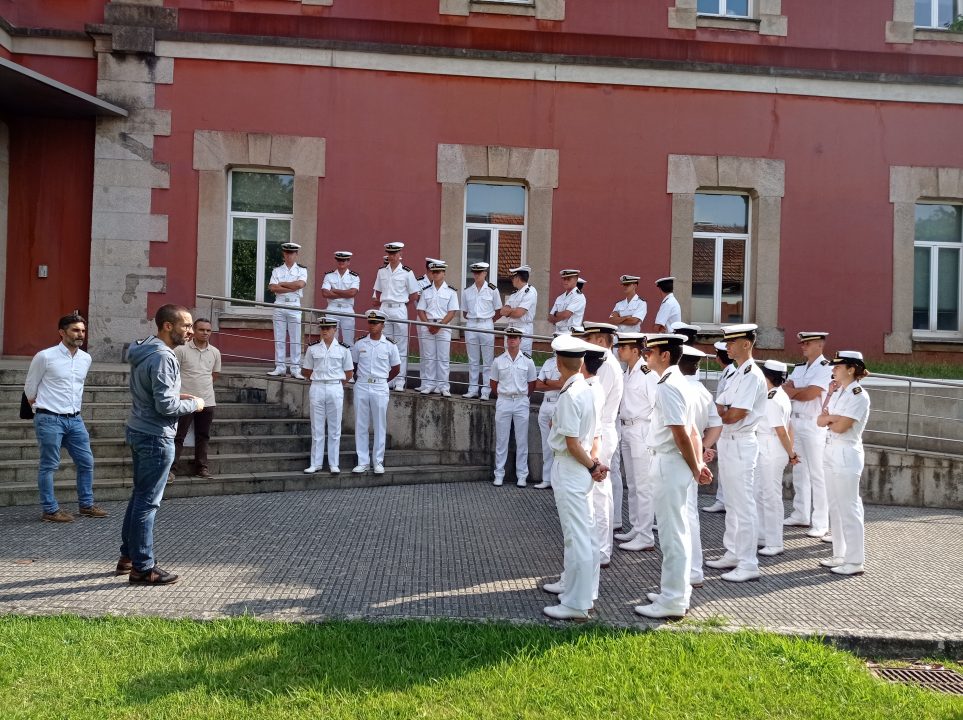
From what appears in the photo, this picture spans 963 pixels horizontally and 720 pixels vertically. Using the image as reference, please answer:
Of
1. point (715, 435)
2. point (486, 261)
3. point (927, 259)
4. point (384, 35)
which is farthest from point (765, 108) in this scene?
point (715, 435)

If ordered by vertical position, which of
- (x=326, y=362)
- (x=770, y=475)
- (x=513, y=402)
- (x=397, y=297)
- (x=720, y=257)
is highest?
(x=720, y=257)

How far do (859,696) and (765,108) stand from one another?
38.2 ft

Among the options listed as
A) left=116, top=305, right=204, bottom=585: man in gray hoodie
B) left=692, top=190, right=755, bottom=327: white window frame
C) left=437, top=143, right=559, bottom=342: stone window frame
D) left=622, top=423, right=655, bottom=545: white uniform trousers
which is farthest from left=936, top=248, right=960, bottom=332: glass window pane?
left=116, top=305, right=204, bottom=585: man in gray hoodie

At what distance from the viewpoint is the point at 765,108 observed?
14.1 m

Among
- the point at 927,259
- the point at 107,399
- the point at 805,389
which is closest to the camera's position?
the point at 805,389

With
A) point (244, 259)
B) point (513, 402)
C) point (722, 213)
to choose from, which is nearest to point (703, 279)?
point (722, 213)

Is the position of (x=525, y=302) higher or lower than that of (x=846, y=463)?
higher

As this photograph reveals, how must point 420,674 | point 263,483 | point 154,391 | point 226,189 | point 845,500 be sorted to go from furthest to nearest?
point 226,189, point 263,483, point 845,500, point 154,391, point 420,674

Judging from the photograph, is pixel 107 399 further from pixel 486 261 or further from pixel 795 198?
pixel 795 198

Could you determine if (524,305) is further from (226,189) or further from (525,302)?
(226,189)

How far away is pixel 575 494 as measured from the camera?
5641 millimetres

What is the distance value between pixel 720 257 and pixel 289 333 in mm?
7284

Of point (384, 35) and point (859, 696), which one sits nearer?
point (859, 696)

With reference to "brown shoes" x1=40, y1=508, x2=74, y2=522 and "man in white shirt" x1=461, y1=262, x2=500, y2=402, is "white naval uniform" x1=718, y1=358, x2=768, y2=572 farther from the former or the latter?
"brown shoes" x1=40, y1=508, x2=74, y2=522
